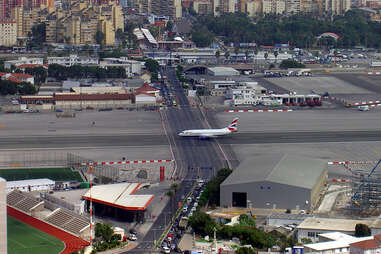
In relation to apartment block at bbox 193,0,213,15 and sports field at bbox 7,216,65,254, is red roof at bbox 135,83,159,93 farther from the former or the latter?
apartment block at bbox 193,0,213,15

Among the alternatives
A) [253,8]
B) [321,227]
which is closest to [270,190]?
[321,227]

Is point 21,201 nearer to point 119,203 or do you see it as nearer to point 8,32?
point 119,203

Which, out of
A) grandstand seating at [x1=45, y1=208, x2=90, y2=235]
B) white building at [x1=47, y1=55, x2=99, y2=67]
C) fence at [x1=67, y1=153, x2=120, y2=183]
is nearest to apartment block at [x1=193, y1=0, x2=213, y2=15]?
white building at [x1=47, y1=55, x2=99, y2=67]

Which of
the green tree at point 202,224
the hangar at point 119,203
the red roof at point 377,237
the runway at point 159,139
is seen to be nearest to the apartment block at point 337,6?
the runway at point 159,139

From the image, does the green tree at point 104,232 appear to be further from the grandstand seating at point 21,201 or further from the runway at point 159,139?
the runway at point 159,139

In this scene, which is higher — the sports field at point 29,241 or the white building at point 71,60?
the white building at point 71,60
